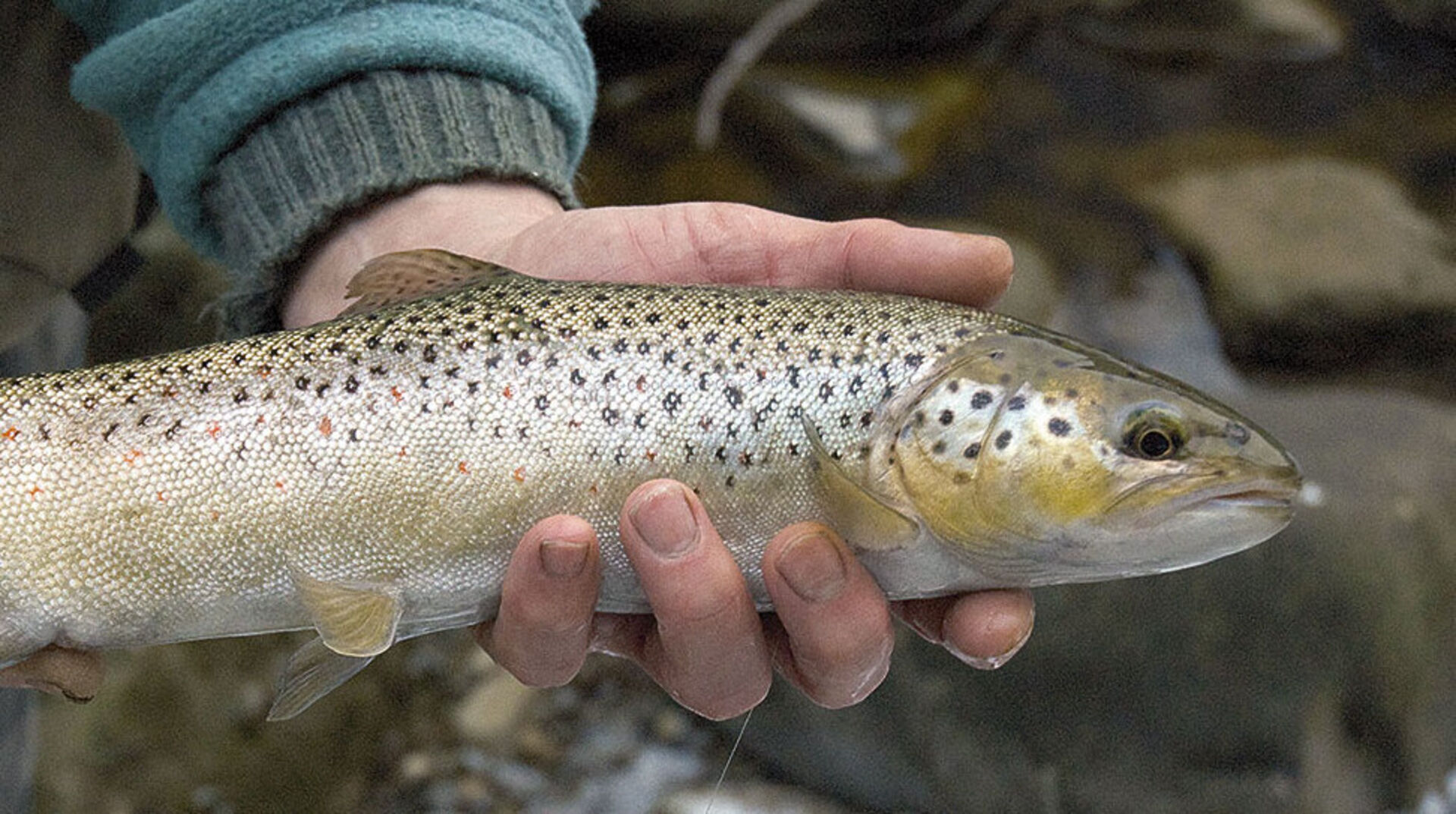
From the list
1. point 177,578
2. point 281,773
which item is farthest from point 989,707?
point 177,578

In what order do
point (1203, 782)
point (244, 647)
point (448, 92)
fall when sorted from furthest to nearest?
point (244, 647) → point (1203, 782) → point (448, 92)

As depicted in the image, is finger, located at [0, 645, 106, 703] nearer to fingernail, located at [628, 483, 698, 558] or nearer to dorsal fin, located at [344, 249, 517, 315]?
dorsal fin, located at [344, 249, 517, 315]

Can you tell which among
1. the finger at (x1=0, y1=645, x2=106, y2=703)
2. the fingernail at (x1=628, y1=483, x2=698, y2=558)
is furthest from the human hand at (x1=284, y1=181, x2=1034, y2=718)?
the finger at (x1=0, y1=645, x2=106, y2=703)

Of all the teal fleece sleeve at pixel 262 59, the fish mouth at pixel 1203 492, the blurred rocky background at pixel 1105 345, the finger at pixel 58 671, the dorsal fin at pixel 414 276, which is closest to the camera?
the fish mouth at pixel 1203 492

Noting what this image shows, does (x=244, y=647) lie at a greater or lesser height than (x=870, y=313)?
lesser

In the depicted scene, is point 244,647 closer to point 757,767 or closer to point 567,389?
point 757,767

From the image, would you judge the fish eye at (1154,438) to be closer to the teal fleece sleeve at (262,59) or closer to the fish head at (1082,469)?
the fish head at (1082,469)

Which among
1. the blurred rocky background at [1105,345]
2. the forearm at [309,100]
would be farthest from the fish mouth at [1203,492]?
the blurred rocky background at [1105,345]

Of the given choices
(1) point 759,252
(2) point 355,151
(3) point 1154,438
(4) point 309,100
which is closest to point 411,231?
(2) point 355,151
